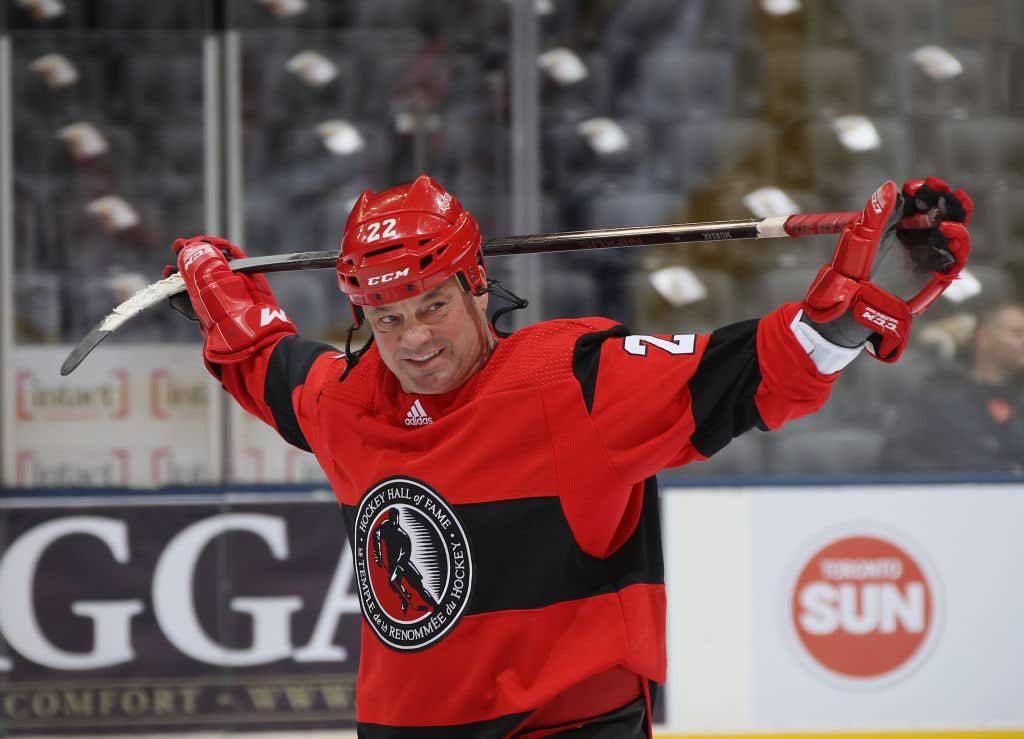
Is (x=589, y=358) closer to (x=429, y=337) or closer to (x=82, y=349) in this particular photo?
(x=429, y=337)

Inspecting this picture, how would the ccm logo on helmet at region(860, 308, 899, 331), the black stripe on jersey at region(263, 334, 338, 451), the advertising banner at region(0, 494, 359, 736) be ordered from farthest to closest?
the advertising banner at region(0, 494, 359, 736)
the black stripe on jersey at region(263, 334, 338, 451)
the ccm logo on helmet at region(860, 308, 899, 331)

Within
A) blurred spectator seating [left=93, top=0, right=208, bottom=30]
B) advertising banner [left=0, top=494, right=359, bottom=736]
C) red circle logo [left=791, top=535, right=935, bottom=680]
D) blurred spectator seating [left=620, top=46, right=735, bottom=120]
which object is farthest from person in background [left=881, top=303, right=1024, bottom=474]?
blurred spectator seating [left=93, top=0, right=208, bottom=30]

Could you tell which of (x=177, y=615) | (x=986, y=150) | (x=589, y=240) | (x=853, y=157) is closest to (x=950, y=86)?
(x=986, y=150)

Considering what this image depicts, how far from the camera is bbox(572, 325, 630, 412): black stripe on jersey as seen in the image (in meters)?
1.62

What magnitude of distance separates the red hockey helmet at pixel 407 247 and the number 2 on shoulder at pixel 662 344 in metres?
0.25

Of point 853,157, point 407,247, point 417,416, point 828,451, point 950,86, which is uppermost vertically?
point 950,86

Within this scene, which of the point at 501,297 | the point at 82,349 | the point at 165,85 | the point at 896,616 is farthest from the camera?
the point at 165,85

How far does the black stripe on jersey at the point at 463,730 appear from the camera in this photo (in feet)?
5.34

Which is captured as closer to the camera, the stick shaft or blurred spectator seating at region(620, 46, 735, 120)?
the stick shaft

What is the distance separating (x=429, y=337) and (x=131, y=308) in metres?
0.85

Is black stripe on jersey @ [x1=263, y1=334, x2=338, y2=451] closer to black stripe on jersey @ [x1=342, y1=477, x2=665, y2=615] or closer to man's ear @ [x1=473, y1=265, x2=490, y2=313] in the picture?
man's ear @ [x1=473, y1=265, x2=490, y2=313]

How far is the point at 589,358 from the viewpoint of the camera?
1656mm

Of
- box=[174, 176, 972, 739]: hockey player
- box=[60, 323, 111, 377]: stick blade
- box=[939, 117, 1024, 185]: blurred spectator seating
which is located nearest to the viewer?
box=[174, 176, 972, 739]: hockey player

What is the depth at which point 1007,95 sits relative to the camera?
3.50m
